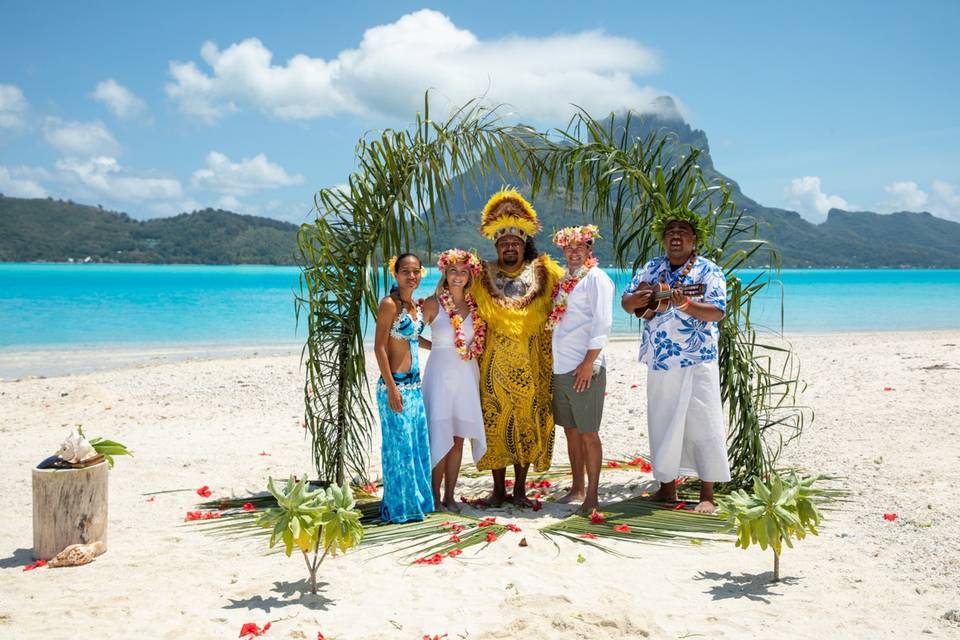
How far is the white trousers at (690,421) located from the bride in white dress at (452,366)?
125 centimetres

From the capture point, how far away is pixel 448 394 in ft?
17.5

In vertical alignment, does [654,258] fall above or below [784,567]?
above

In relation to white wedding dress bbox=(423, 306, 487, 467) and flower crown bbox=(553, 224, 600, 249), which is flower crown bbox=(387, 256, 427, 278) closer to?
white wedding dress bbox=(423, 306, 487, 467)

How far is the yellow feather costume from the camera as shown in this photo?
17.7ft

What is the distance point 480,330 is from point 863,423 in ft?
16.6

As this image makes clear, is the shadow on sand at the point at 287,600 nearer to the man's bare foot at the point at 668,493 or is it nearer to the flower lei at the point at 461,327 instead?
the flower lei at the point at 461,327

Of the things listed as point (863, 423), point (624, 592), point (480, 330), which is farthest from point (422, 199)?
point (863, 423)

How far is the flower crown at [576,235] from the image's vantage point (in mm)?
5320

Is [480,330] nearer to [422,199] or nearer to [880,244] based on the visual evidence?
[422,199]

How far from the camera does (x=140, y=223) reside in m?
137

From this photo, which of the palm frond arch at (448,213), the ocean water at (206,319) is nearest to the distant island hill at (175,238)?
the ocean water at (206,319)

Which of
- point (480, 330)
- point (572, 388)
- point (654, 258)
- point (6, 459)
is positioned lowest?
point (6, 459)

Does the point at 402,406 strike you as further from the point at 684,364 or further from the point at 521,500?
the point at 684,364

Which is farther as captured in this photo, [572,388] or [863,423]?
[863,423]
